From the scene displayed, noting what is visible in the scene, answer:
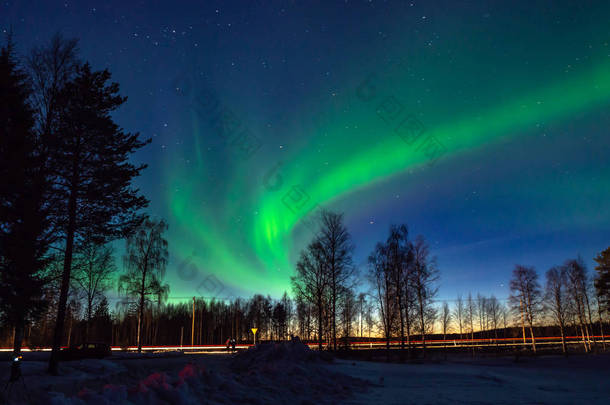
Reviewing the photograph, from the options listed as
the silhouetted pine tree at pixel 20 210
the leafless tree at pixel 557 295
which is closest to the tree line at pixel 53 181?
the silhouetted pine tree at pixel 20 210

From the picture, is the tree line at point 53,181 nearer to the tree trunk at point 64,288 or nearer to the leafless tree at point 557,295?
the tree trunk at point 64,288

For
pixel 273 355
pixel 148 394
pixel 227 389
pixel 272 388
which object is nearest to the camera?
pixel 148 394

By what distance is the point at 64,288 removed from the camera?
48.0ft

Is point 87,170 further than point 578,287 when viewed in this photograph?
No

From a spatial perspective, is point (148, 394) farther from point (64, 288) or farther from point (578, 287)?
point (578, 287)

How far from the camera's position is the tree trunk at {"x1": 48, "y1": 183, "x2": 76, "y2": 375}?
46.9ft

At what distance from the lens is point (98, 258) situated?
3109 centimetres

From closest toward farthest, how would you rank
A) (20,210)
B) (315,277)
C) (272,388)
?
1. (272,388)
2. (20,210)
3. (315,277)

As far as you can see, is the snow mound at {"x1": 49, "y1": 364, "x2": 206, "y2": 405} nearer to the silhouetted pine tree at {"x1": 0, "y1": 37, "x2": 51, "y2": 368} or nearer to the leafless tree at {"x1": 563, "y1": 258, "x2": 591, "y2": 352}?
the silhouetted pine tree at {"x1": 0, "y1": 37, "x2": 51, "y2": 368}

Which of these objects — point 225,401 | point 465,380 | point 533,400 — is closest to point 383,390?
point 533,400

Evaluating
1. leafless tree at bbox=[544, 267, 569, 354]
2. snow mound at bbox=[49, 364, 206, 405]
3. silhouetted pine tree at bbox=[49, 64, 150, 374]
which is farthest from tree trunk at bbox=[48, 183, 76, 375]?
leafless tree at bbox=[544, 267, 569, 354]

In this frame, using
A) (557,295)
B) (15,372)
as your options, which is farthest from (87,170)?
(557,295)

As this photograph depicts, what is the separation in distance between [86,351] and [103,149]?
49.6 feet

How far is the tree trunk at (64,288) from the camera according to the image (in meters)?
14.3
